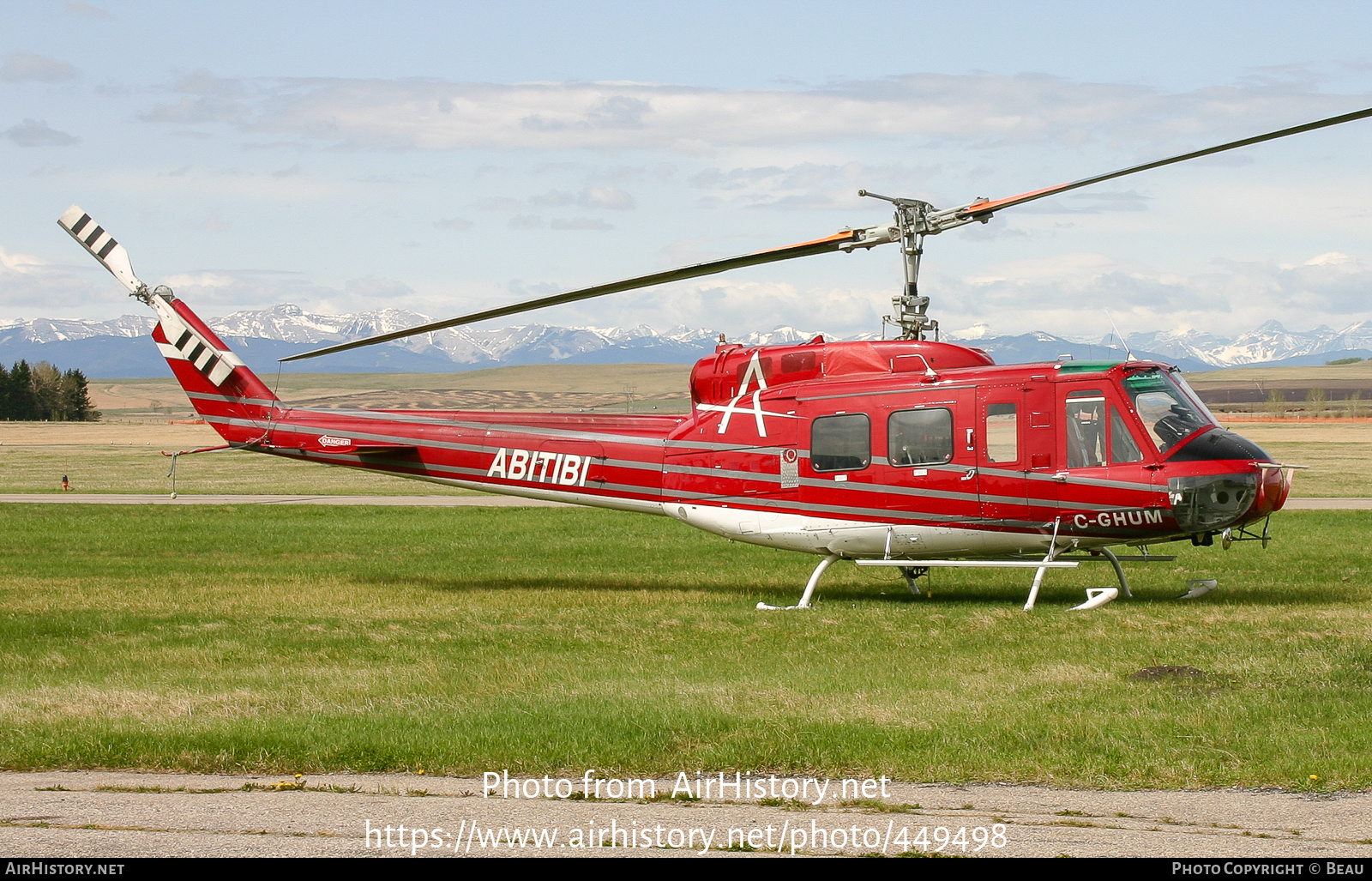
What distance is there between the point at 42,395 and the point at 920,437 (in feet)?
444

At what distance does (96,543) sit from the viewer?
2486cm

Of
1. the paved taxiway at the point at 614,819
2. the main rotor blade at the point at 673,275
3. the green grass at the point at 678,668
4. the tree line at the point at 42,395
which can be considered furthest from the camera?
the tree line at the point at 42,395

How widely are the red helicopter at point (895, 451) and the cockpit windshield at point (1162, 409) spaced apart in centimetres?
2

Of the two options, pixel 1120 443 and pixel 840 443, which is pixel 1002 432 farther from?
pixel 840 443

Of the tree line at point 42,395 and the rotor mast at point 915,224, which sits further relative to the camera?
the tree line at point 42,395

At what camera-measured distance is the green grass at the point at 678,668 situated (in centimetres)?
894

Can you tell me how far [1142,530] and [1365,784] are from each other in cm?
753

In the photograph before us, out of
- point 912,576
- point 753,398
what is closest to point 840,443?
point 753,398

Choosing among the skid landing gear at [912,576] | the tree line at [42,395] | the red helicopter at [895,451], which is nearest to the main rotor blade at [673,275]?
the red helicopter at [895,451]

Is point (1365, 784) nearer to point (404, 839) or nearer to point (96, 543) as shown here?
point (404, 839)

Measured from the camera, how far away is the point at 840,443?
16438mm

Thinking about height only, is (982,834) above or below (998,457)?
below

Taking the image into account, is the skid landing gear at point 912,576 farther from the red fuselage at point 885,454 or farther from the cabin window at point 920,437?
the cabin window at point 920,437
